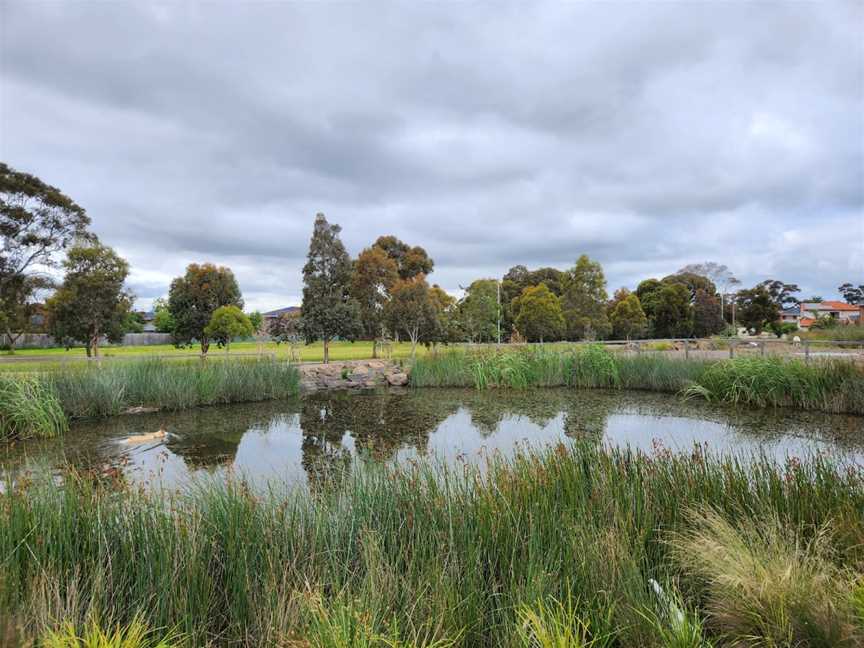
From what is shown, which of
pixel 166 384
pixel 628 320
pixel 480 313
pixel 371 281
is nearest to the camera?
pixel 166 384

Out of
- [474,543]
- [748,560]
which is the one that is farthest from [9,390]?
[748,560]

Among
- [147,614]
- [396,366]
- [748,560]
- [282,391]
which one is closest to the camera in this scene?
[748,560]

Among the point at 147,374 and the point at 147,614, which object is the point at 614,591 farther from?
the point at 147,374

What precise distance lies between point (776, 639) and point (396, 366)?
51.0 feet

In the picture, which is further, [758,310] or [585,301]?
[758,310]

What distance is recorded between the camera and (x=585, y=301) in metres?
30.7

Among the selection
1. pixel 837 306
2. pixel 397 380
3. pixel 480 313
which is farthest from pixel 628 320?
pixel 837 306

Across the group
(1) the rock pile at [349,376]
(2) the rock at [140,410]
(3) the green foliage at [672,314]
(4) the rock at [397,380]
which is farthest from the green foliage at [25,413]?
(3) the green foliage at [672,314]

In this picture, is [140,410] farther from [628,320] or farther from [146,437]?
[628,320]

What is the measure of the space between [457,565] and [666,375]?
11.7 meters

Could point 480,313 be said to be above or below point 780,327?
above

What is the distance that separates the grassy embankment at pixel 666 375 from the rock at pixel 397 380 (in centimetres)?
53

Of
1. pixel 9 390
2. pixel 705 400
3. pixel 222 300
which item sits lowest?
pixel 705 400

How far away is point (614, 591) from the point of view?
7.23ft
